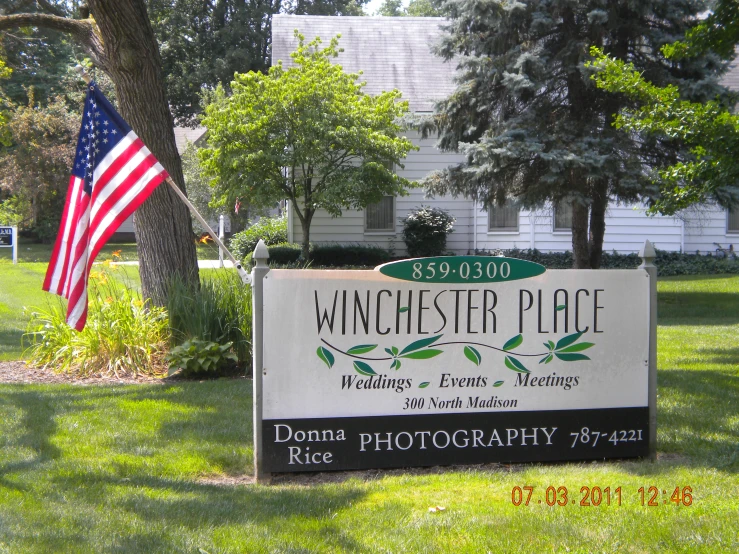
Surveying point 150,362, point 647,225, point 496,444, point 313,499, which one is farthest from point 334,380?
point 647,225

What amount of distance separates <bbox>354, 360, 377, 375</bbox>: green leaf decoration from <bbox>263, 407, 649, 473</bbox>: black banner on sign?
1.00ft

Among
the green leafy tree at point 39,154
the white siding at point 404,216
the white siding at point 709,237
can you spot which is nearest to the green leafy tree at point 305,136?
the white siding at point 404,216

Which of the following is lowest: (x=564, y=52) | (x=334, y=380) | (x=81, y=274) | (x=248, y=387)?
(x=248, y=387)

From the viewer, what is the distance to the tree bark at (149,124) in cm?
950

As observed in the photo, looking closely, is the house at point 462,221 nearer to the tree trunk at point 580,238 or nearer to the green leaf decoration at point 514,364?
the tree trunk at point 580,238

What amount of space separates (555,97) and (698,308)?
15.9 ft

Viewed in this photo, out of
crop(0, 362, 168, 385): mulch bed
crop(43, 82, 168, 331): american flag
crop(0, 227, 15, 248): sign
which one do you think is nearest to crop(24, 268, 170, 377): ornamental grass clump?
crop(0, 362, 168, 385): mulch bed

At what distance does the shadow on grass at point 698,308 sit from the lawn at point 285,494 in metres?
6.72

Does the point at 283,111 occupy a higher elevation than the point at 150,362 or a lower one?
higher

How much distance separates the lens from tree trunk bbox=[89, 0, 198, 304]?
9.53m

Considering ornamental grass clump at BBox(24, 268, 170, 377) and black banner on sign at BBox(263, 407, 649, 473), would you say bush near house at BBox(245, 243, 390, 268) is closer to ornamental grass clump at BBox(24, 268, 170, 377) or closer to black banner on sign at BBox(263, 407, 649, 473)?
ornamental grass clump at BBox(24, 268, 170, 377)

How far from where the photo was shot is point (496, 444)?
5453mm

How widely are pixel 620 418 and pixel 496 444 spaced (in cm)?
92

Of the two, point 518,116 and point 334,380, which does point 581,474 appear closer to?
point 334,380
